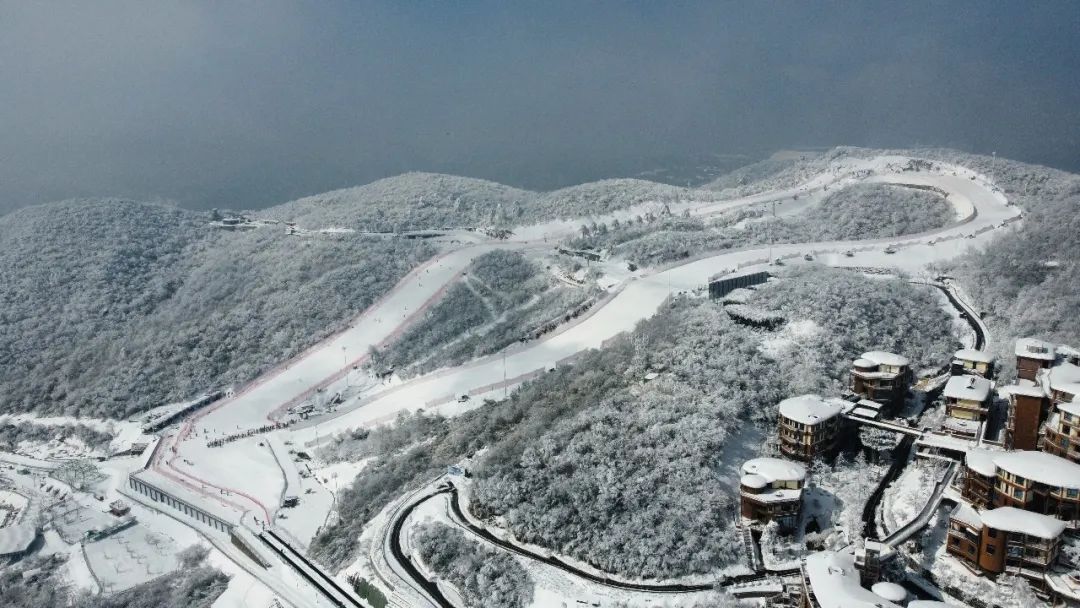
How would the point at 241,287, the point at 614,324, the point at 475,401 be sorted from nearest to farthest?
1. the point at 475,401
2. the point at 614,324
3. the point at 241,287

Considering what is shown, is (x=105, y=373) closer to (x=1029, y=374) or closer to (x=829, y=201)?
(x=1029, y=374)

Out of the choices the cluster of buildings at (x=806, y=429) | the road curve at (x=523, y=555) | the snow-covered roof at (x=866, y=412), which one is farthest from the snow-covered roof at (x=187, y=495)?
the snow-covered roof at (x=866, y=412)

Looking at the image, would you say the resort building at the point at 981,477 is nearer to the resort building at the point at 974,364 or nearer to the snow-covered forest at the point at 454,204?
the resort building at the point at 974,364

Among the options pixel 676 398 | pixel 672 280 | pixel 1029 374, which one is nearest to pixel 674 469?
pixel 676 398

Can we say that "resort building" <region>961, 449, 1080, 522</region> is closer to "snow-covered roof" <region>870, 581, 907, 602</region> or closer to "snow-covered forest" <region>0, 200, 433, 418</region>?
"snow-covered roof" <region>870, 581, 907, 602</region>

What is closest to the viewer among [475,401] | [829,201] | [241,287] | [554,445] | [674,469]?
[674,469]

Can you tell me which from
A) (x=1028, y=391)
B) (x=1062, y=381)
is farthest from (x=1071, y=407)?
(x=1062, y=381)

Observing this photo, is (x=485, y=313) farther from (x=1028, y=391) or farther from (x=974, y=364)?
(x=1028, y=391)
